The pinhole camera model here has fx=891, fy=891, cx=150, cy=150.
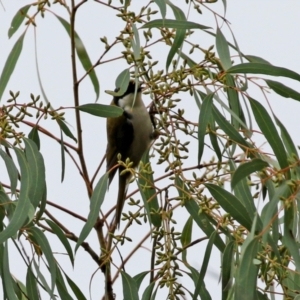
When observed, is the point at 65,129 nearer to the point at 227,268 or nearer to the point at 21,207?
the point at 21,207

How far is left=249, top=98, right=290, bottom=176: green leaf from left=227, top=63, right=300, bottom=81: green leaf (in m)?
0.09

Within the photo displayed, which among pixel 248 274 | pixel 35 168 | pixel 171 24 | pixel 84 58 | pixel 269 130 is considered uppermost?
pixel 84 58

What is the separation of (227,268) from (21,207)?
507mm

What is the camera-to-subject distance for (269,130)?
2.27 meters

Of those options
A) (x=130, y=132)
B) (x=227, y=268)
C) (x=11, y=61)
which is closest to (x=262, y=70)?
(x=227, y=268)

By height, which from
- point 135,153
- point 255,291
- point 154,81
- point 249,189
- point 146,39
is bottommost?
point 255,291

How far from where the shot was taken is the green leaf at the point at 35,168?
7.11ft

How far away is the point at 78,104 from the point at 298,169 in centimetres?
59

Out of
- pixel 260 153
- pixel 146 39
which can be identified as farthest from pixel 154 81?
pixel 260 153

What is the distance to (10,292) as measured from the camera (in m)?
2.15

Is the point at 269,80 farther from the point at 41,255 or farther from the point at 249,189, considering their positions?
Answer: the point at 41,255

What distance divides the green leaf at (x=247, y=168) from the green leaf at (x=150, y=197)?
19 cm

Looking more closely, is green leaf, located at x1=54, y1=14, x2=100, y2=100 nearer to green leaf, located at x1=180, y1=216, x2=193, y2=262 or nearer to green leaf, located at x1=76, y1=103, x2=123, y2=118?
green leaf, located at x1=76, y1=103, x2=123, y2=118

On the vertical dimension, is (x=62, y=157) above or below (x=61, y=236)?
above
